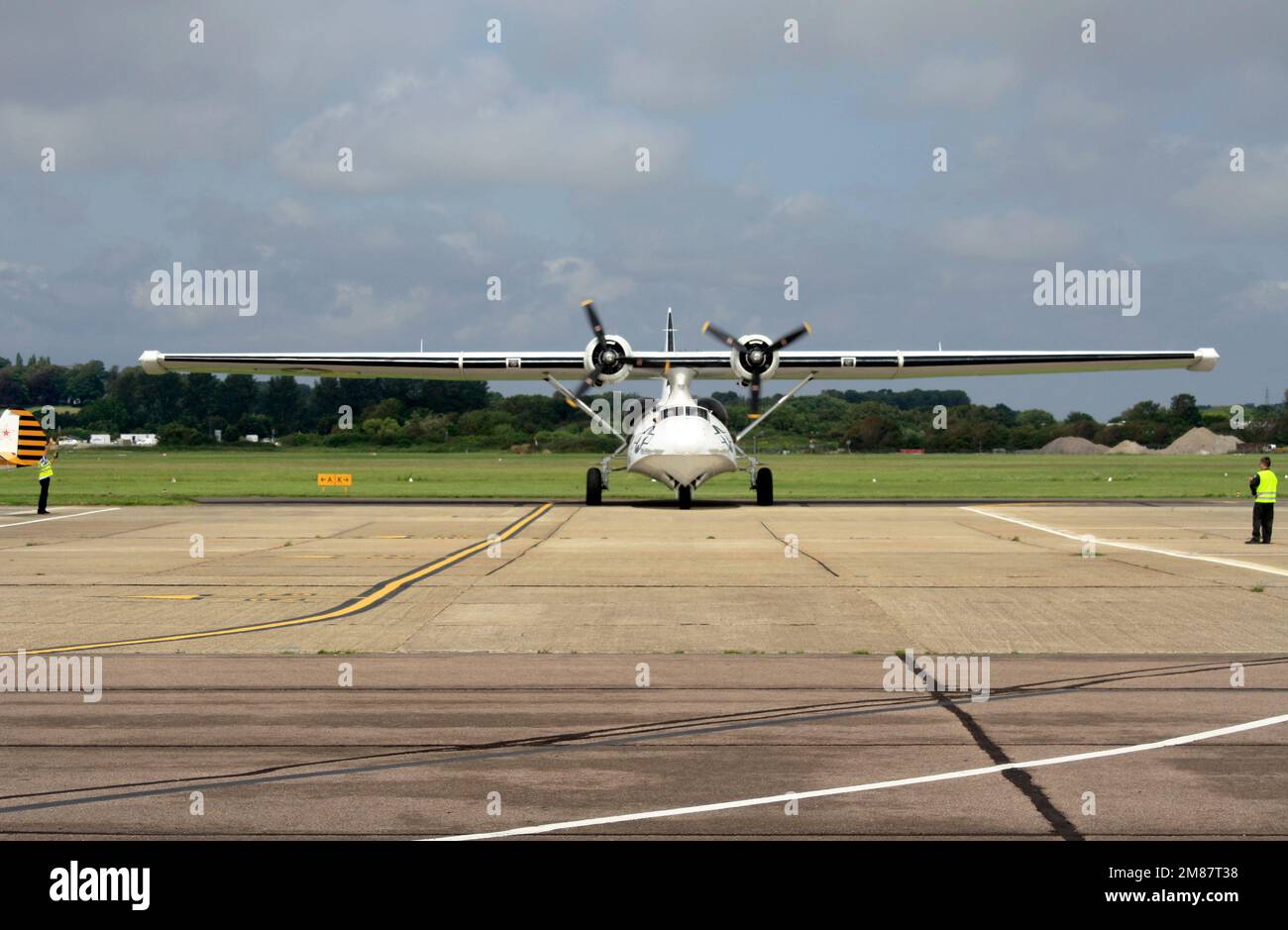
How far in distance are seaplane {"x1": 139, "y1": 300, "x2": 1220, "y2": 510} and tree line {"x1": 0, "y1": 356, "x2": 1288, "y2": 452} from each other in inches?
2208

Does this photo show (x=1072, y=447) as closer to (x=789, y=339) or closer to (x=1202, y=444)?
(x=1202, y=444)

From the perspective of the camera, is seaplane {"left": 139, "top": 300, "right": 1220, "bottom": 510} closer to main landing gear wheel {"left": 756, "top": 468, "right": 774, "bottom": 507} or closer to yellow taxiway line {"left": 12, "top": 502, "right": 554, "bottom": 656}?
main landing gear wheel {"left": 756, "top": 468, "right": 774, "bottom": 507}

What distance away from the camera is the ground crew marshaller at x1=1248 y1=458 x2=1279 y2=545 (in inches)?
928

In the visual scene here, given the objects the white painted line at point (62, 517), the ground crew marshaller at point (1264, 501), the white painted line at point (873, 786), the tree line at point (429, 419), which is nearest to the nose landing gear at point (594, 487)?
the white painted line at point (62, 517)

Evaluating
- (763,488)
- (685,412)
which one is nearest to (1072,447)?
(763,488)

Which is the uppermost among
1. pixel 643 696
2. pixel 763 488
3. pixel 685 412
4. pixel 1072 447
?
pixel 685 412

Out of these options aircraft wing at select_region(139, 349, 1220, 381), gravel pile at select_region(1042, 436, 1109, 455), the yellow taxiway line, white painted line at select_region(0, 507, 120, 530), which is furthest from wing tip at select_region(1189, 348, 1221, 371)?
gravel pile at select_region(1042, 436, 1109, 455)

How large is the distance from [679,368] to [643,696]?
28.2 m

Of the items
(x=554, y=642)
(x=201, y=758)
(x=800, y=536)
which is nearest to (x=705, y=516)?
(x=800, y=536)

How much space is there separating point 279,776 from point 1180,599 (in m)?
11.9

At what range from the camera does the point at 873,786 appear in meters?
6.94

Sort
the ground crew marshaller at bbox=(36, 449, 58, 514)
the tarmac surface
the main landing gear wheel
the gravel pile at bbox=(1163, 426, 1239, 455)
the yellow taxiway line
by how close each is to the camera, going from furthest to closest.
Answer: the gravel pile at bbox=(1163, 426, 1239, 455)
the main landing gear wheel
the ground crew marshaller at bbox=(36, 449, 58, 514)
the yellow taxiway line
the tarmac surface

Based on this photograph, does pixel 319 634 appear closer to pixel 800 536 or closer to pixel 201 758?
pixel 201 758
